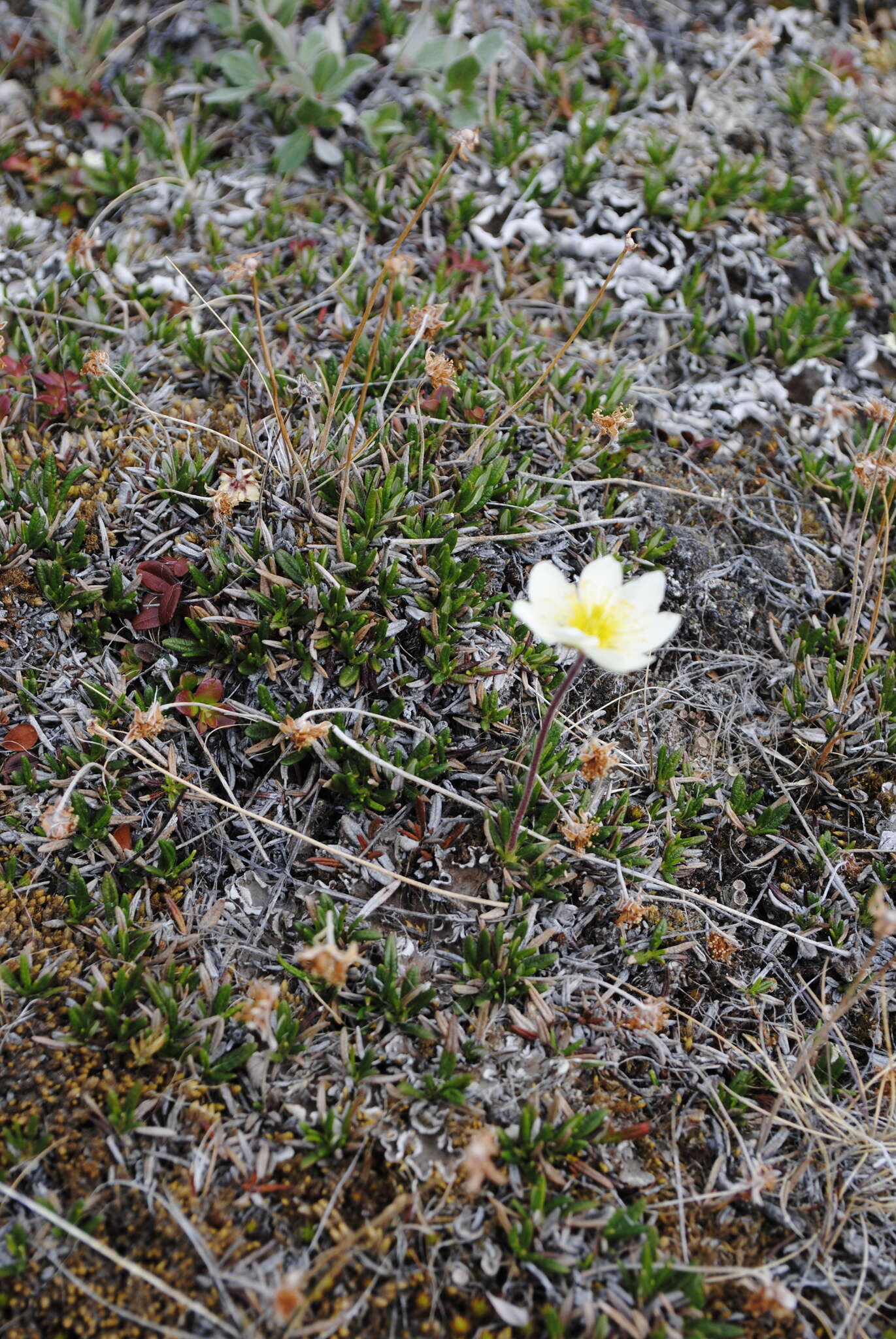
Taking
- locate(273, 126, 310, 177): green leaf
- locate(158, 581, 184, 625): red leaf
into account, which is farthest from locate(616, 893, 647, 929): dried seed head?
locate(273, 126, 310, 177): green leaf

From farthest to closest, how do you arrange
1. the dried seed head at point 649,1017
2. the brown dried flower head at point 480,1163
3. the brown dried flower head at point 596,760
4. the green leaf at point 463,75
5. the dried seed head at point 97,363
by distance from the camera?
the green leaf at point 463,75 → the dried seed head at point 97,363 → the brown dried flower head at point 596,760 → the dried seed head at point 649,1017 → the brown dried flower head at point 480,1163

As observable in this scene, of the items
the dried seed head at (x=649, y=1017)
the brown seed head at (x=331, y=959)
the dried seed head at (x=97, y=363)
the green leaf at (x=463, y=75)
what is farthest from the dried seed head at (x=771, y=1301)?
the green leaf at (x=463, y=75)

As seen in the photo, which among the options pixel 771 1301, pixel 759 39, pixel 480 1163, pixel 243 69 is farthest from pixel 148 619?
pixel 759 39

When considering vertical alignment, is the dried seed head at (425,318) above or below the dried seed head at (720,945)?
above

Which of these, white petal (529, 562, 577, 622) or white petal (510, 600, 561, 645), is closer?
white petal (510, 600, 561, 645)

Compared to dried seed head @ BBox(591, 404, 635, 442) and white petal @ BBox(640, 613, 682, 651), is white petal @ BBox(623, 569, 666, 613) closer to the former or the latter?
white petal @ BBox(640, 613, 682, 651)

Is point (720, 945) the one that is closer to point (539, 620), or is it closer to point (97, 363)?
point (539, 620)

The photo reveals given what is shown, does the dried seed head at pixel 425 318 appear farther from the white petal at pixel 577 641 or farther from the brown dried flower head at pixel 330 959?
the brown dried flower head at pixel 330 959

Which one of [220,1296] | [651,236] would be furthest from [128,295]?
[220,1296]
